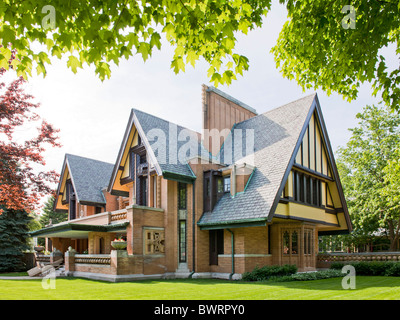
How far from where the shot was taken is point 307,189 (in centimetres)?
2230

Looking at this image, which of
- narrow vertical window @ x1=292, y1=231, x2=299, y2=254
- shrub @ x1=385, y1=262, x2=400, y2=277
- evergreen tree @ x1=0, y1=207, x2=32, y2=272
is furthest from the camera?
evergreen tree @ x1=0, y1=207, x2=32, y2=272

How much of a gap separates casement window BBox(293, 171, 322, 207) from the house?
6cm

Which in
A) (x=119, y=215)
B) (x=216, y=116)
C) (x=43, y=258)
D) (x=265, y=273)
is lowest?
(x=43, y=258)

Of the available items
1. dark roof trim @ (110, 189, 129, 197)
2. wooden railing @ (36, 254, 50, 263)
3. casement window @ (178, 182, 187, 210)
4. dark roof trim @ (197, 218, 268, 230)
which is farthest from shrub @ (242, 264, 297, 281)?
wooden railing @ (36, 254, 50, 263)

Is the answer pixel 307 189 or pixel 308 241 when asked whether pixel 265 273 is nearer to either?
pixel 308 241

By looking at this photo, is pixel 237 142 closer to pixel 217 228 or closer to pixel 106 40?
pixel 217 228

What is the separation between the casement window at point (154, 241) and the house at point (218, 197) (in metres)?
0.06

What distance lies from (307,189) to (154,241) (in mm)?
9786

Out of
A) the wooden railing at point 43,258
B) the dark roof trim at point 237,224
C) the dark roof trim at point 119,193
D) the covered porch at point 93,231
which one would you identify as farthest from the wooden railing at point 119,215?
the wooden railing at point 43,258

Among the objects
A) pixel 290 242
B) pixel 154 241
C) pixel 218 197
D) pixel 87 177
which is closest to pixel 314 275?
pixel 290 242

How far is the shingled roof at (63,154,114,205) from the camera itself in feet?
97.3

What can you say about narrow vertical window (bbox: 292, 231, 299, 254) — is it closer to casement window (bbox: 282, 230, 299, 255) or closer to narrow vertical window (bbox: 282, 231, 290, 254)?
casement window (bbox: 282, 230, 299, 255)

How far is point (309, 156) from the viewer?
72.3ft
